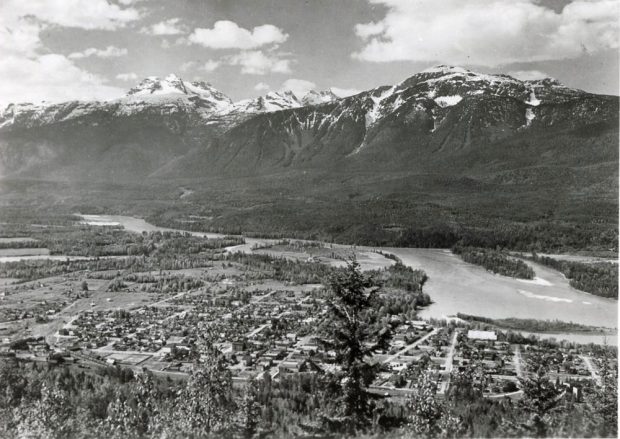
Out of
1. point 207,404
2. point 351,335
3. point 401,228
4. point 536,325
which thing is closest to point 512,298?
point 536,325

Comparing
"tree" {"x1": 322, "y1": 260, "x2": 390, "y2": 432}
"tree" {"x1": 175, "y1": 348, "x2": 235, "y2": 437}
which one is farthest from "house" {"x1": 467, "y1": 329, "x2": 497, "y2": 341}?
"tree" {"x1": 322, "y1": 260, "x2": 390, "y2": 432}

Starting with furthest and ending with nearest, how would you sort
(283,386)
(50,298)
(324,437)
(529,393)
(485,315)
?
(50,298), (485,315), (283,386), (529,393), (324,437)

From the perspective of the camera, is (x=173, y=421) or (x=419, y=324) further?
(x=419, y=324)

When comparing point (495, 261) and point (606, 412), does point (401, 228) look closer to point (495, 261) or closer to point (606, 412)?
point (495, 261)

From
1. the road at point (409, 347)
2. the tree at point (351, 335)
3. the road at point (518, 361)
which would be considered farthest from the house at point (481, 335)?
the tree at point (351, 335)

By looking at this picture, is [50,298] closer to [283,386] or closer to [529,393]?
[283,386]

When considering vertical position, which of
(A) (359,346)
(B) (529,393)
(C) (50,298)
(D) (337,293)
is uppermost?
(D) (337,293)

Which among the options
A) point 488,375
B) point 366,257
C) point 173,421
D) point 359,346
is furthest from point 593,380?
point 366,257
